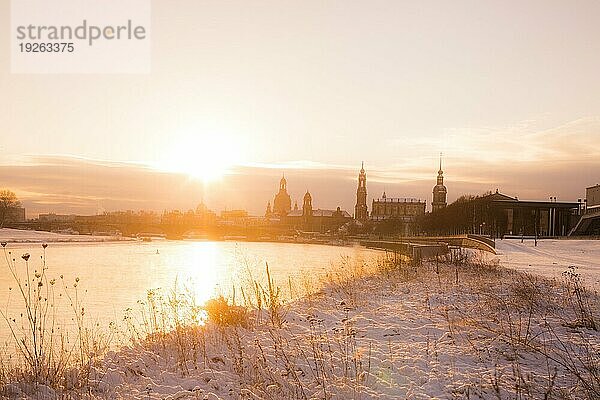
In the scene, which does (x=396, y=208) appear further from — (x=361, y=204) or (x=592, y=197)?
(x=592, y=197)

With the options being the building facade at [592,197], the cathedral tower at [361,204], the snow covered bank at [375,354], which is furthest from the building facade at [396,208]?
the snow covered bank at [375,354]

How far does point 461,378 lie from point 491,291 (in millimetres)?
8720

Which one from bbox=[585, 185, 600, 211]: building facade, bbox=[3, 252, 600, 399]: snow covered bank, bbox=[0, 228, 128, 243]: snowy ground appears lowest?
bbox=[0, 228, 128, 243]: snowy ground

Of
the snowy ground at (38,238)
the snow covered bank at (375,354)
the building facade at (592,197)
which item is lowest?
the snowy ground at (38,238)

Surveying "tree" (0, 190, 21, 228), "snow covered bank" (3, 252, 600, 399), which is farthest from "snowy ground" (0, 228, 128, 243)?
"snow covered bank" (3, 252, 600, 399)

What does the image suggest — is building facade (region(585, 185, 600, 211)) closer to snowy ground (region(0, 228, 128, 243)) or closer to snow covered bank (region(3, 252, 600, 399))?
snow covered bank (region(3, 252, 600, 399))

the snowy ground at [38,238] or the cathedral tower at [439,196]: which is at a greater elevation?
the cathedral tower at [439,196]

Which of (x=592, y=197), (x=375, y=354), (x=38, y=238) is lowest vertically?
(x=38, y=238)

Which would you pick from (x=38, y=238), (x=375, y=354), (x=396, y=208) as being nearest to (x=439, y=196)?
(x=396, y=208)

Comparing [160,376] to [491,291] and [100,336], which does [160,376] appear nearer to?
[100,336]

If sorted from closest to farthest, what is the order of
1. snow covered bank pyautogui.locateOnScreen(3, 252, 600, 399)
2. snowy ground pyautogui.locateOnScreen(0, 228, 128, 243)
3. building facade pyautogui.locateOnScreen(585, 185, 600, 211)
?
1. snow covered bank pyautogui.locateOnScreen(3, 252, 600, 399)
2. building facade pyautogui.locateOnScreen(585, 185, 600, 211)
3. snowy ground pyautogui.locateOnScreen(0, 228, 128, 243)

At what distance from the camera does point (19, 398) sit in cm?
848

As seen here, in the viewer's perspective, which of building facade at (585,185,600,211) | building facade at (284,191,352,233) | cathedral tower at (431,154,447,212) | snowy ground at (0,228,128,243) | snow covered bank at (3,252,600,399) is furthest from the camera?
building facade at (284,191,352,233)

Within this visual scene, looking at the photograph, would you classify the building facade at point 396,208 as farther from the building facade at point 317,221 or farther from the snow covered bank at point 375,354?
the snow covered bank at point 375,354
